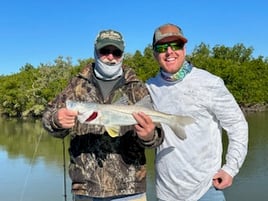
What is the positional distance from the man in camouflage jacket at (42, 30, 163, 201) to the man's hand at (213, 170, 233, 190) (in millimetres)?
564

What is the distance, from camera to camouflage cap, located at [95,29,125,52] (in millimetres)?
3756

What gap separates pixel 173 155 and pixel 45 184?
16.8 meters

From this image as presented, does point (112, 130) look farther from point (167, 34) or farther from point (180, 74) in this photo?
point (167, 34)

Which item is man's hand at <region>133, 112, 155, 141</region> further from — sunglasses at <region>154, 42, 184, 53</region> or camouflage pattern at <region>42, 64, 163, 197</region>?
sunglasses at <region>154, 42, 184, 53</region>

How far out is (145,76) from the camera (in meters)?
61.7

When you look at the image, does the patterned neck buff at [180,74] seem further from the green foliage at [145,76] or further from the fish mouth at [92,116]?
the green foliage at [145,76]

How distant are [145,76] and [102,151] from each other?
58169 mm

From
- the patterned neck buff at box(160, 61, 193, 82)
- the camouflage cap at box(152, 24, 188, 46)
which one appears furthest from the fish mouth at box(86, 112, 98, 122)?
the camouflage cap at box(152, 24, 188, 46)

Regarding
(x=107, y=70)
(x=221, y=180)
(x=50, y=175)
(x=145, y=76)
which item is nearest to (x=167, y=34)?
(x=107, y=70)

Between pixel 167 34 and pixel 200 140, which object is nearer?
pixel 200 140

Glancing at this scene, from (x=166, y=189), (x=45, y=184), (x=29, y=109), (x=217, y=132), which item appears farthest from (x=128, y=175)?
(x=29, y=109)

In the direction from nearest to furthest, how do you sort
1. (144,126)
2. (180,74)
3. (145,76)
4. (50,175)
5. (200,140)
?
(144,126), (200,140), (180,74), (50,175), (145,76)

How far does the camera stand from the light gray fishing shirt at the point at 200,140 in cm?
362

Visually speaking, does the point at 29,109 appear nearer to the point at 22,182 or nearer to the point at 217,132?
the point at 22,182
